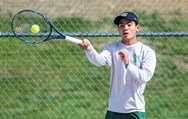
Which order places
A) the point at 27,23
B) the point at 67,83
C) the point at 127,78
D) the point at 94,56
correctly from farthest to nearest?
the point at 67,83 → the point at 27,23 → the point at 127,78 → the point at 94,56

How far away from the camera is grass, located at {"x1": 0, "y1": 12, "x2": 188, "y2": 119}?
278 inches

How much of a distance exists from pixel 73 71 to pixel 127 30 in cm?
243

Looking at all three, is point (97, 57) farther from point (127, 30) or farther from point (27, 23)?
point (27, 23)

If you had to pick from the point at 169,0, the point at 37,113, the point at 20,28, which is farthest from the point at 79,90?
the point at 169,0

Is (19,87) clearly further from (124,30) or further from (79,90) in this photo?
(124,30)

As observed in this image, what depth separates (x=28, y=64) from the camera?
7.33 metres

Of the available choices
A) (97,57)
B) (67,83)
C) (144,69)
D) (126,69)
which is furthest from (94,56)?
(67,83)


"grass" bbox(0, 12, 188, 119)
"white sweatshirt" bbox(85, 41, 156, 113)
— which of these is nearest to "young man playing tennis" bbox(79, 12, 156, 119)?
"white sweatshirt" bbox(85, 41, 156, 113)

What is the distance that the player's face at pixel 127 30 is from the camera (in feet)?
16.5

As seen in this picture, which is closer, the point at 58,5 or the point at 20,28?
the point at 20,28

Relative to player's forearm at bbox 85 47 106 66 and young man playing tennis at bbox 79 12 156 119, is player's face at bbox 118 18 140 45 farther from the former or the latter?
player's forearm at bbox 85 47 106 66

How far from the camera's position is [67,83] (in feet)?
23.9

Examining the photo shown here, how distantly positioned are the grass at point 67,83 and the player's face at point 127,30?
212cm

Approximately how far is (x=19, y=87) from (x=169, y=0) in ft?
8.28
